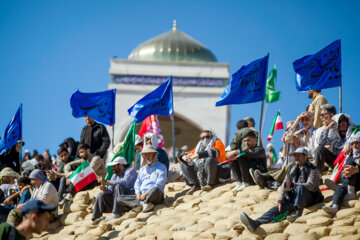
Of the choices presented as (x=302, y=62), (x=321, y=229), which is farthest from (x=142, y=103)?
(x=321, y=229)

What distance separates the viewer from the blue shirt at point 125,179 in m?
10.9

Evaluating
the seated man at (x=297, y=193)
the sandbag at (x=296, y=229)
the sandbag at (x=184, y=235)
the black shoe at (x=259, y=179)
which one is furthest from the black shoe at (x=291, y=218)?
the black shoe at (x=259, y=179)

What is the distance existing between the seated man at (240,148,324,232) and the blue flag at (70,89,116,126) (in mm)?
5993

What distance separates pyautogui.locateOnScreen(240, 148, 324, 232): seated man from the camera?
848 centimetres

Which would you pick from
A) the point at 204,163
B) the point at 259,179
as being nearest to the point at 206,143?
the point at 204,163

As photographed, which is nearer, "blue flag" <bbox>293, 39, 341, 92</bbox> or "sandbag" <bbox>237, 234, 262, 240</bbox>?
"sandbag" <bbox>237, 234, 262, 240</bbox>

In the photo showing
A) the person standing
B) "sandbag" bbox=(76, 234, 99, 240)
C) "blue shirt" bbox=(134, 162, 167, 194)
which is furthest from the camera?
the person standing

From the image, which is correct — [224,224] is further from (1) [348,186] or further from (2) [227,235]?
(1) [348,186]

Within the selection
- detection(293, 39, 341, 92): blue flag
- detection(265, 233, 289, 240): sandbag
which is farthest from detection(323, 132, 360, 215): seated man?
detection(293, 39, 341, 92): blue flag

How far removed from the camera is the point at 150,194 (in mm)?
10414

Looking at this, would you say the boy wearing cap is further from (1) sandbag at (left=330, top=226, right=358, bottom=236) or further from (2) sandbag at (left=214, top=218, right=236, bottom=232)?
(1) sandbag at (left=330, top=226, right=358, bottom=236)

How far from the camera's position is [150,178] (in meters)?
10.6

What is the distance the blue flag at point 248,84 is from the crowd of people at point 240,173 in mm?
467

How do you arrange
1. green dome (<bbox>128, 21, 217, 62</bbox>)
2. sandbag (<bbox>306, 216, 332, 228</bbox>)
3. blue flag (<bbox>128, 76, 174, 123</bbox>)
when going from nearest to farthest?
sandbag (<bbox>306, 216, 332, 228</bbox>) < blue flag (<bbox>128, 76, 174, 123</bbox>) < green dome (<bbox>128, 21, 217, 62</bbox>)
